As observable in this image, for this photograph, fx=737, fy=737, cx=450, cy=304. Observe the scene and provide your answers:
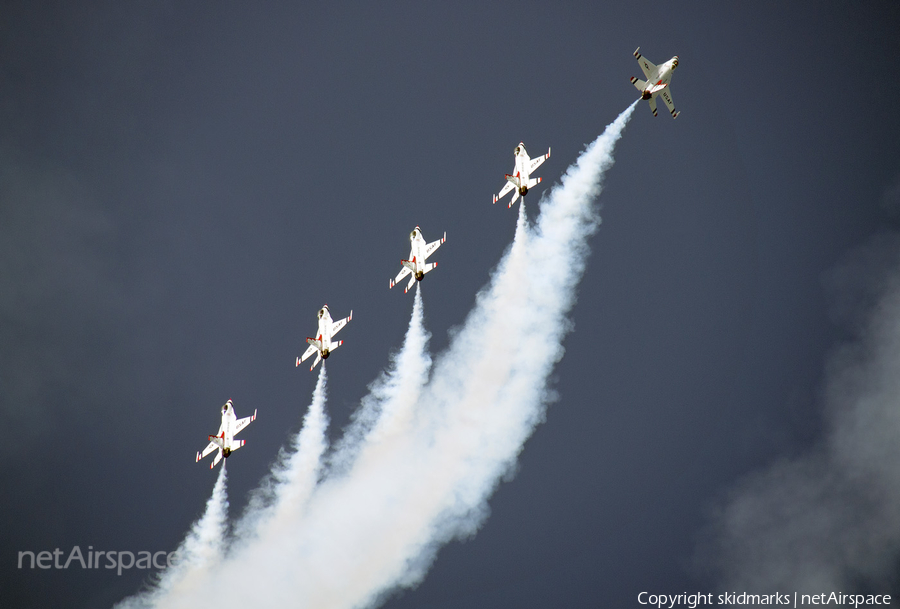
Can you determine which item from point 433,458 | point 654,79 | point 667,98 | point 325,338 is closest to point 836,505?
point 433,458

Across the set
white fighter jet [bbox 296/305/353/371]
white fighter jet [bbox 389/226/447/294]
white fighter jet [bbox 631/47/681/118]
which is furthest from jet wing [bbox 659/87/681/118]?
white fighter jet [bbox 296/305/353/371]

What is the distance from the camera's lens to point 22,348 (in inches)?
3324

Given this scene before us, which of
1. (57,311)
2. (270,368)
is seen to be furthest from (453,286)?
(57,311)

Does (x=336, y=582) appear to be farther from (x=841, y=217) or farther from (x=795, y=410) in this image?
(x=841, y=217)

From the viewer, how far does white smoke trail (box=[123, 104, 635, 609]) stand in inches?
1954

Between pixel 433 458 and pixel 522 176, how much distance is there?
1958cm

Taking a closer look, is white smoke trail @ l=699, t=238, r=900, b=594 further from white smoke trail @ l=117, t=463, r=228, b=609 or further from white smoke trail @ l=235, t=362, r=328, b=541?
white smoke trail @ l=117, t=463, r=228, b=609

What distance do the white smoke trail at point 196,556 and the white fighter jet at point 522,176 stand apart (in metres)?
28.4

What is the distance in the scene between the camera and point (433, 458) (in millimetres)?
49719

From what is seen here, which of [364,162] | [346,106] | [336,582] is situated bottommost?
[336,582]

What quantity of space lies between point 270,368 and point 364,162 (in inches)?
1359

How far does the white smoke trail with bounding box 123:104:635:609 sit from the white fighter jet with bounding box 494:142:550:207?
14.9 ft

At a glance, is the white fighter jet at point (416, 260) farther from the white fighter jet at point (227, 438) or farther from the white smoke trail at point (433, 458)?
the white fighter jet at point (227, 438)

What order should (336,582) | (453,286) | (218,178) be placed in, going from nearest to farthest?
(336,582), (453,286), (218,178)
